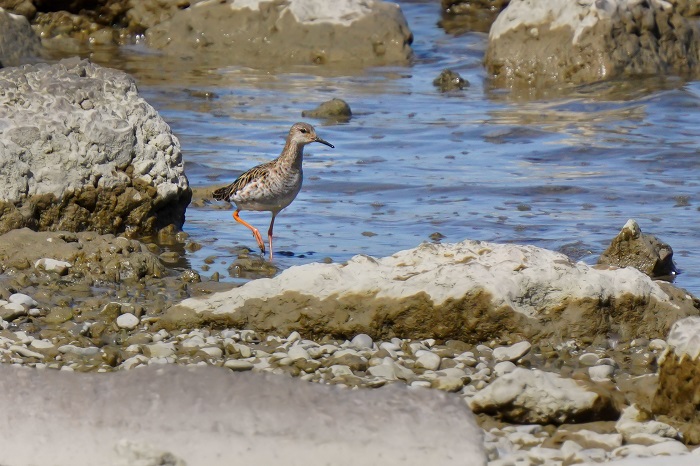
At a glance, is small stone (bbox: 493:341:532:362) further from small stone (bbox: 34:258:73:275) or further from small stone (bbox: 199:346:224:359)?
small stone (bbox: 34:258:73:275)

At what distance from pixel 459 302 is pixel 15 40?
41.1 ft

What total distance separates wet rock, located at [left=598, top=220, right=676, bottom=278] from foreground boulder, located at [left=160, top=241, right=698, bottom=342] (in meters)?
1.59

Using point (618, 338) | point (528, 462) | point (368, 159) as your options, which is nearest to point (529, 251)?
point (618, 338)

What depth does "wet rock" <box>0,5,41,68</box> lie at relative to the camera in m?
17.2

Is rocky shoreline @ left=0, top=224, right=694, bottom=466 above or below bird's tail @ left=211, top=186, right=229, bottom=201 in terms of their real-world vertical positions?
above

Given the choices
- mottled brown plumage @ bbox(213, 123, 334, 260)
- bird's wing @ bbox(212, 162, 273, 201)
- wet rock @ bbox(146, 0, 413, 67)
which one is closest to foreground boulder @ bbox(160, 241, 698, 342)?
mottled brown plumage @ bbox(213, 123, 334, 260)

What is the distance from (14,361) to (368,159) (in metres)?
6.75

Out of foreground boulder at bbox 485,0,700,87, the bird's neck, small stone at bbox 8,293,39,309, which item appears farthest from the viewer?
foreground boulder at bbox 485,0,700,87

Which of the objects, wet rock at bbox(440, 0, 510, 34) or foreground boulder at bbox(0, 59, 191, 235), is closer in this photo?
foreground boulder at bbox(0, 59, 191, 235)

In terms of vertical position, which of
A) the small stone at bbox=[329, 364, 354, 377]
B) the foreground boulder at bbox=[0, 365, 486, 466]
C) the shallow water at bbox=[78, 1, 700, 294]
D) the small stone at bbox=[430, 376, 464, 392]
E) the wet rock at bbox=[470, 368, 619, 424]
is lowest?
the shallow water at bbox=[78, 1, 700, 294]

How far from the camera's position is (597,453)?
4.87 m

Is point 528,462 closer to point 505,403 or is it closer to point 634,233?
point 505,403

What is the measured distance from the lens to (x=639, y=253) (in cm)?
832

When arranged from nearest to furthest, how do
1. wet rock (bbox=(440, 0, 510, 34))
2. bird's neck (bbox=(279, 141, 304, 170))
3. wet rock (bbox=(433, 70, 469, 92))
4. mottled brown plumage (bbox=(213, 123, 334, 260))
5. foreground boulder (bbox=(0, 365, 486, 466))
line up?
1. foreground boulder (bbox=(0, 365, 486, 466))
2. mottled brown plumage (bbox=(213, 123, 334, 260))
3. bird's neck (bbox=(279, 141, 304, 170))
4. wet rock (bbox=(433, 70, 469, 92))
5. wet rock (bbox=(440, 0, 510, 34))
